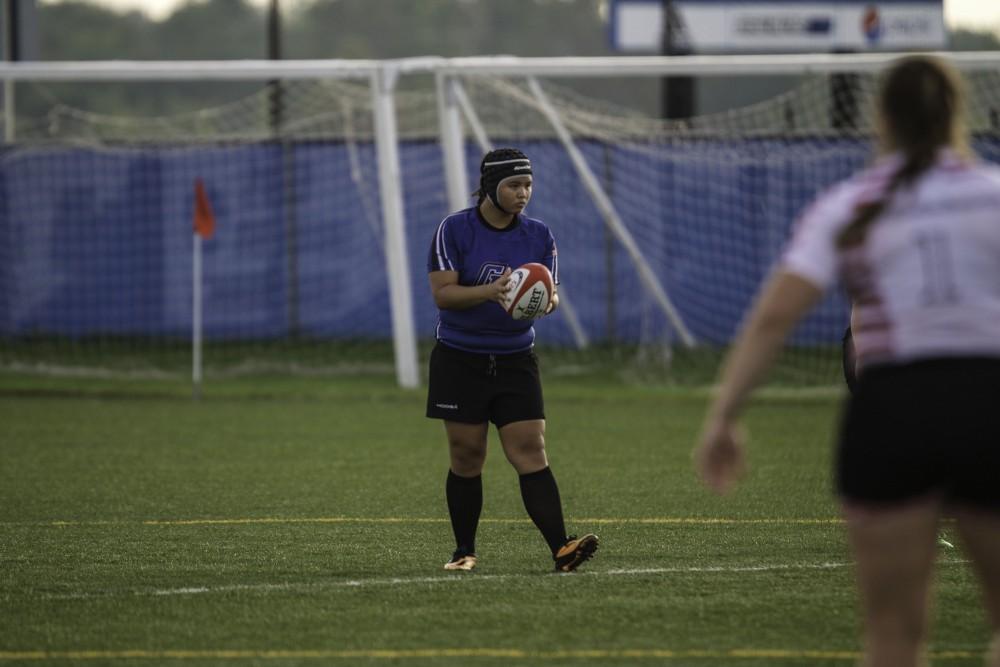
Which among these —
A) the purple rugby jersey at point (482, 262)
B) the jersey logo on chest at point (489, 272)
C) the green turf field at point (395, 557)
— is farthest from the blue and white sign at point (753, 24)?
the jersey logo on chest at point (489, 272)

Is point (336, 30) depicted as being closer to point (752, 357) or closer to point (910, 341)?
point (752, 357)

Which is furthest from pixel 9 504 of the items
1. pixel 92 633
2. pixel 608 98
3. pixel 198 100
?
pixel 198 100

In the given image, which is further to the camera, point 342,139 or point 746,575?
A: point 342,139

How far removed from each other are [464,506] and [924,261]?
13.6 ft

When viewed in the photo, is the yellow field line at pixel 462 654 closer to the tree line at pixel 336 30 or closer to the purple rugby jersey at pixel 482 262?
the purple rugby jersey at pixel 482 262

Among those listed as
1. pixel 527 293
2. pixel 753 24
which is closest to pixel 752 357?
pixel 527 293

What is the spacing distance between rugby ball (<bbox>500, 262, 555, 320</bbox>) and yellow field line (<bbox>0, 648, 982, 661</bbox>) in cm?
184

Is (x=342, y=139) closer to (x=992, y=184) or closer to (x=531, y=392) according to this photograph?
(x=531, y=392)

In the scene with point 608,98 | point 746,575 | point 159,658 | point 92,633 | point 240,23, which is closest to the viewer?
point 159,658

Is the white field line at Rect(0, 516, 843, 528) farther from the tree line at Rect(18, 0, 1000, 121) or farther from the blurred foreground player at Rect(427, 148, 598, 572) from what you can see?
the tree line at Rect(18, 0, 1000, 121)

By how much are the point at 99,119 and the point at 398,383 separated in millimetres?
4630

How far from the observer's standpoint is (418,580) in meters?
7.25

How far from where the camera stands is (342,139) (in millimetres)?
22703

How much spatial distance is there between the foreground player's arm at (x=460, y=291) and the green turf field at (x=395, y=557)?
1221 millimetres
